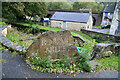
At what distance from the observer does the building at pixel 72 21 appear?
69.0ft

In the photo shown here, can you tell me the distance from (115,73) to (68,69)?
2459 millimetres

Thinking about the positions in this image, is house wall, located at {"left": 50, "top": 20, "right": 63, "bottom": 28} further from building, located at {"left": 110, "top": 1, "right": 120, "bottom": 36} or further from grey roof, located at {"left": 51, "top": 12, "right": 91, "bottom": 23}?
building, located at {"left": 110, "top": 1, "right": 120, "bottom": 36}

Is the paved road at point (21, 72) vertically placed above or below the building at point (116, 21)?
below

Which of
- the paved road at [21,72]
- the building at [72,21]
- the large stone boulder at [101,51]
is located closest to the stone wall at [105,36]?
the building at [72,21]

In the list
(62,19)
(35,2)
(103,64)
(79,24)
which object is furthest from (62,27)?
(103,64)

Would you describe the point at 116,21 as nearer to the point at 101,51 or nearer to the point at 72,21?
the point at 72,21

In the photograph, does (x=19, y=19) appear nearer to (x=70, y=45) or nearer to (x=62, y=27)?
(x=62, y=27)

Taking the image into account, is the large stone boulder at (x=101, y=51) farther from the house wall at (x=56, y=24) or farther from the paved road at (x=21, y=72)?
the house wall at (x=56, y=24)

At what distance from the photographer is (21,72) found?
416 cm

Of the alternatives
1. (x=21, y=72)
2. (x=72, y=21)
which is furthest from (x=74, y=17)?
(x=21, y=72)

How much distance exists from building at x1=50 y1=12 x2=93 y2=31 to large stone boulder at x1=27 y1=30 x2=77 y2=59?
1599 centimetres

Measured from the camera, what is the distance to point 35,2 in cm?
1862

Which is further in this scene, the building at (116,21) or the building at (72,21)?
the building at (72,21)

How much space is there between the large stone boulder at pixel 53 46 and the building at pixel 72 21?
52.5 ft
